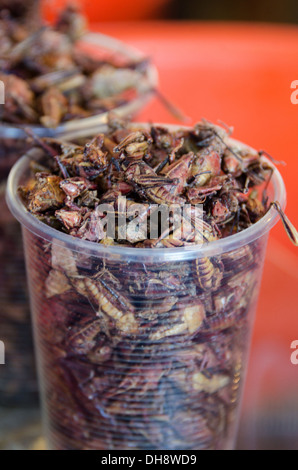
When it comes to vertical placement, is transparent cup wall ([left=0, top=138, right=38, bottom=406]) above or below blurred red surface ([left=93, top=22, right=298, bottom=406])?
below

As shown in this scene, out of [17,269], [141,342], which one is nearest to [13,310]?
[17,269]

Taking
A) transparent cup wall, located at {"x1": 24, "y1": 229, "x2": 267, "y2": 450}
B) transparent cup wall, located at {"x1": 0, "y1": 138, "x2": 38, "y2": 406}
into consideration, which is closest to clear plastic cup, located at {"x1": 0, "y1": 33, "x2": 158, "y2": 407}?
transparent cup wall, located at {"x1": 0, "y1": 138, "x2": 38, "y2": 406}

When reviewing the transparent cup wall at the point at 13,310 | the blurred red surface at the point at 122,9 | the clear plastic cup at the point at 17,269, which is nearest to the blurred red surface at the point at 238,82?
the clear plastic cup at the point at 17,269

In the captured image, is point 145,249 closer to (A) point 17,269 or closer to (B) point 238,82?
(A) point 17,269

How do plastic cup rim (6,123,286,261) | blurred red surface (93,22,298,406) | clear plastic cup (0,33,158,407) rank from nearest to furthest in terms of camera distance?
plastic cup rim (6,123,286,261) < clear plastic cup (0,33,158,407) < blurred red surface (93,22,298,406)

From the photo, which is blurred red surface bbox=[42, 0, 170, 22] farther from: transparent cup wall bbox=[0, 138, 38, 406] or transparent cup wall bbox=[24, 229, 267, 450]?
transparent cup wall bbox=[24, 229, 267, 450]
